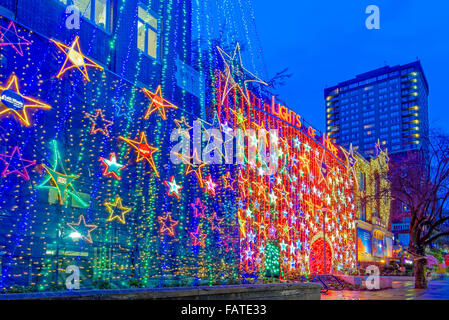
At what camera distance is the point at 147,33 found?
18594 mm

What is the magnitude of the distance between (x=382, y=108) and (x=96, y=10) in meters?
156

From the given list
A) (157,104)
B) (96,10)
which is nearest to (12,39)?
(96,10)

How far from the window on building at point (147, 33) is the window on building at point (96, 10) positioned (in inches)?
64.7

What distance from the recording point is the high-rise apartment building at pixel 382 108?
493ft

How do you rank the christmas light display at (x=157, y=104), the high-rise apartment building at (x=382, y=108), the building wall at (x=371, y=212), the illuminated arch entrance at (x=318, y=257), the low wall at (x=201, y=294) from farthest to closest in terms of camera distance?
the high-rise apartment building at (x=382, y=108), the building wall at (x=371, y=212), the illuminated arch entrance at (x=318, y=257), the christmas light display at (x=157, y=104), the low wall at (x=201, y=294)

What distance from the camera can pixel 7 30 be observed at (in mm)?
12156

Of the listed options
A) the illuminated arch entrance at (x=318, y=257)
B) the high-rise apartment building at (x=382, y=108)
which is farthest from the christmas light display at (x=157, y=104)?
the high-rise apartment building at (x=382, y=108)

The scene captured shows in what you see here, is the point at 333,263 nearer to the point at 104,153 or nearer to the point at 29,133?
the point at 104,153

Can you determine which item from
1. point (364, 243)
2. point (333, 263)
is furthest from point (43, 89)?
point (364, 243)

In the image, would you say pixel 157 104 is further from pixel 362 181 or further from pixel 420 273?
pixel 362 181

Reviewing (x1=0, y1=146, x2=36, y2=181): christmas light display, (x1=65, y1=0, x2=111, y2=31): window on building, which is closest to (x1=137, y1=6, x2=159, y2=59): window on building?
(x1=65, y1=0, x2=111, y2=31): window on building

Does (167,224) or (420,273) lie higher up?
(167,224)

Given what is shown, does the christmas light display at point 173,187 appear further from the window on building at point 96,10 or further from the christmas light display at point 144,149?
the window on building at point 96,10

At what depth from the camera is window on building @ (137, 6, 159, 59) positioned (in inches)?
715
